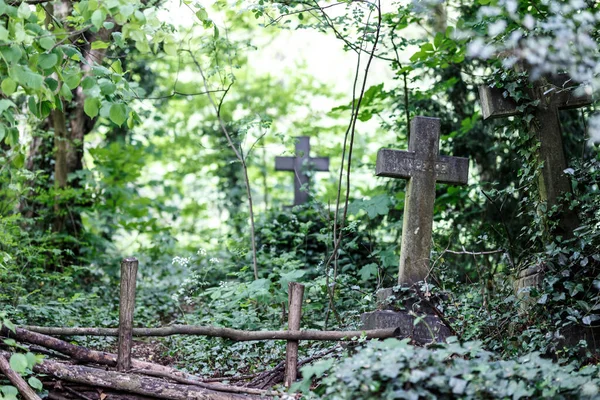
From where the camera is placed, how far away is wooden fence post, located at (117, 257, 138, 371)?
5.09 meters

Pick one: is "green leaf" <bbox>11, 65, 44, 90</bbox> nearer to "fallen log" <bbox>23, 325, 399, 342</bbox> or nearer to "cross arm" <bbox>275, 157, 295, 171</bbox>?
"fallen log" <bbox>23, 325, 399, 342</bbox>

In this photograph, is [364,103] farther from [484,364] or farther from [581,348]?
[484,364]

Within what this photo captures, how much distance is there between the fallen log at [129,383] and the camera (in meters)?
4.70

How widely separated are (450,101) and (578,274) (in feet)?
14.9

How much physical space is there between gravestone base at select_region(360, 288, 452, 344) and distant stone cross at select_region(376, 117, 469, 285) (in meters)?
0.23

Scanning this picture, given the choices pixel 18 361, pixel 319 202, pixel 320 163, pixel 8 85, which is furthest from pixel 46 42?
pixel 320 163

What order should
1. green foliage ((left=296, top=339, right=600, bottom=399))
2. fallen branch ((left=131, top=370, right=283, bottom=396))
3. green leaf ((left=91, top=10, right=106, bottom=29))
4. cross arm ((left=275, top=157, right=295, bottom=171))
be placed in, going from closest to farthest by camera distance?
green foliage ((left=296, top=339, right=600, bottom=399))
green leaf ((left=91, top=10, right=106, bottom=29))
fallen branch ((left=131, top=370, right=283, bottom=396))
cross arm ((left=275, top=157, right=295, bottom=171))

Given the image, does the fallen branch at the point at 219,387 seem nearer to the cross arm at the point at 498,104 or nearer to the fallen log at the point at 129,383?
the fallen log at the point at 129,383

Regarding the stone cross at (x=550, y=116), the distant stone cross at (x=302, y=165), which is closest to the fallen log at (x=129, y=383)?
the stone cross at (x=550, y=116)

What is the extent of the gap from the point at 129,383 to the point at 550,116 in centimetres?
420

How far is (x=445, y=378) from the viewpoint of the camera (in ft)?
12.2

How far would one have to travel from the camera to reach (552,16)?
6.16m

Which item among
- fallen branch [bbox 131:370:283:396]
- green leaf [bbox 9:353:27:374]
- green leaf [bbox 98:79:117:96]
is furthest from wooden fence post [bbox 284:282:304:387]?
green leaf [bbox 98:79:117:96]

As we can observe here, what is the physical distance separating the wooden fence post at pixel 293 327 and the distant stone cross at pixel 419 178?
107 centimetres
